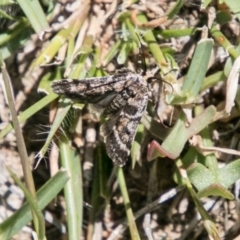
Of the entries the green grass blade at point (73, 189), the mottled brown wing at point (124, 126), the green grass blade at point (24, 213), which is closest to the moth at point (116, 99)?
the mottled brown wing at point (124, 126)

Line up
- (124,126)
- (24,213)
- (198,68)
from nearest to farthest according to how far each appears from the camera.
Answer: (24,213) < (198,68) < (124,126)

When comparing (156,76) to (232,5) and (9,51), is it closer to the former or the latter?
(232,5)

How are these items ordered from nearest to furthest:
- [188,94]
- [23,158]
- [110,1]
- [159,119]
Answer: [23,158] < [188,94] < [159,119] < [110,1]

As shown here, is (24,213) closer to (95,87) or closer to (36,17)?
(95,87)

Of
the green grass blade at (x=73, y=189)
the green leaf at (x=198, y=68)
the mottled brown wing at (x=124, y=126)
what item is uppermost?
the green leaf at (x=198, y=68)

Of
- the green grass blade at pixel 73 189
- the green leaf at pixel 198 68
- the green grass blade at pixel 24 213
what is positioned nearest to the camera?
the green grass blade at pixel 24 213

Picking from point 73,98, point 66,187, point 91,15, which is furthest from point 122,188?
point 91,15

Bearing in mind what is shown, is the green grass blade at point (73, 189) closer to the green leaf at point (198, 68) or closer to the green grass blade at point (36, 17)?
the green grass blade at point (36, 17)

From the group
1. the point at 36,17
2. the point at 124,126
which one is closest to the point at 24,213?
the point at 124,126
